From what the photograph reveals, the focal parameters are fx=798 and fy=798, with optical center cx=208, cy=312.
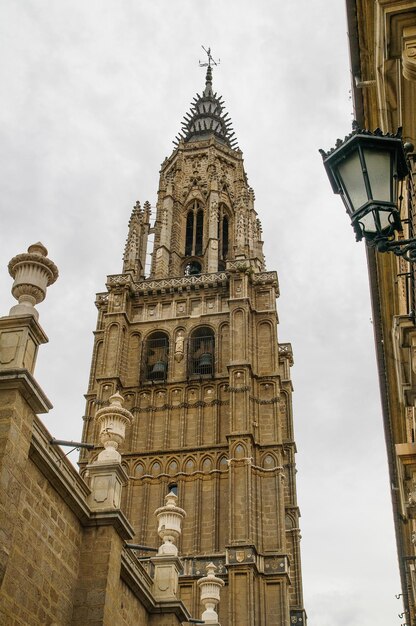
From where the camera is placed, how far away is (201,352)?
39188 millimetres

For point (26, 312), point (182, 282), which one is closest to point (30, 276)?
point (26, 312)

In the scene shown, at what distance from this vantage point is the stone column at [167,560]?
52.0 ft

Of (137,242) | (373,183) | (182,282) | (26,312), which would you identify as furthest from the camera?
(137,242)

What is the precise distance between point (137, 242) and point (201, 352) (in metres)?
9.06

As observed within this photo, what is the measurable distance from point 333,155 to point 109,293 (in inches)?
1421

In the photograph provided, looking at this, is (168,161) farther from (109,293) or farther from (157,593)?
(157,593)

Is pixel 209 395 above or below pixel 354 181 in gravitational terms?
above

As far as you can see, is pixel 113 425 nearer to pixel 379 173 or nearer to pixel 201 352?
pixel 379 173

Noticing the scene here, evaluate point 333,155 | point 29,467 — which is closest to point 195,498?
point 29,467

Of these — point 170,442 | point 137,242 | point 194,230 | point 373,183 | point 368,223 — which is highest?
point 194,230

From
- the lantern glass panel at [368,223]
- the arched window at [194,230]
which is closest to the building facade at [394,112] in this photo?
the lantern glass panel at [368,223]

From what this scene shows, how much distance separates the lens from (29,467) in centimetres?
1079

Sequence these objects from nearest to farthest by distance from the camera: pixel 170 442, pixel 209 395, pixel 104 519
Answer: pixel 104 519 → pixel 170 442 → pixel 209 395

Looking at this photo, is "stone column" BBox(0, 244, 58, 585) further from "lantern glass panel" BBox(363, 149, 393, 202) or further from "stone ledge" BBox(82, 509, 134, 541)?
"lantern glass panel" BBox(363, 149, 393, 202)
